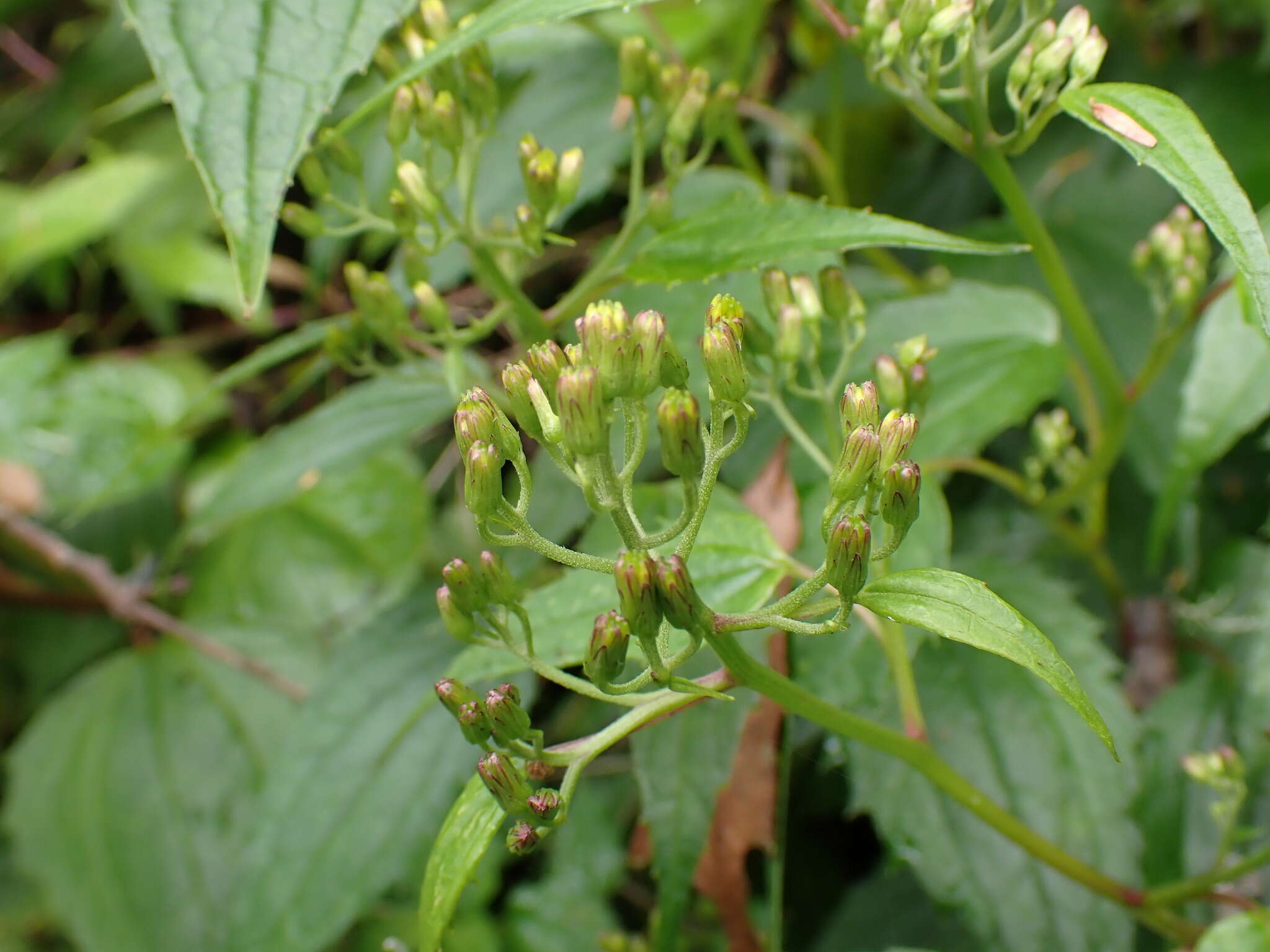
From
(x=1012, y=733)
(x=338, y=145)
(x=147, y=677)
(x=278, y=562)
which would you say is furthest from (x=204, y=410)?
(x=1012, y=733)

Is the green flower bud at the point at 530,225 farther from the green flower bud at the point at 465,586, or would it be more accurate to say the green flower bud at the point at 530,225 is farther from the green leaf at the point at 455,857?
the green leaf at the point at 455,857

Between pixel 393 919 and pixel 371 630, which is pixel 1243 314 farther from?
pixel 393 919

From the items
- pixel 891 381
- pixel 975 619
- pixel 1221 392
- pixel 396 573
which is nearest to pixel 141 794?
pixel 396 573

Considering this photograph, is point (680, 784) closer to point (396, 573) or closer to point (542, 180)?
point (542, 180)

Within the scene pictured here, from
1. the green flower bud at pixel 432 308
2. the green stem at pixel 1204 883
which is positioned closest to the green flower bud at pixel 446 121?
the green flower bud at pixel 432 308

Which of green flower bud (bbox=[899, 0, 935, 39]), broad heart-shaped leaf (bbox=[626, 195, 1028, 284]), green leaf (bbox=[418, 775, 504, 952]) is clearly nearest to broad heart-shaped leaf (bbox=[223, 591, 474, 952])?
green leaf (bbox=[418, 775, 504, 952])

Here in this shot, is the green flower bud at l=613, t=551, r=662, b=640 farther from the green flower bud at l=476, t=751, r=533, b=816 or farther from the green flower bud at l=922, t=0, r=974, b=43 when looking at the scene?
the green flower bud at l=922, t=0, r=974, b=43

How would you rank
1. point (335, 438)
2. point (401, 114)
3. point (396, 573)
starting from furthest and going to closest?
point (396, 573), point (335, 438), point (401, 114)
